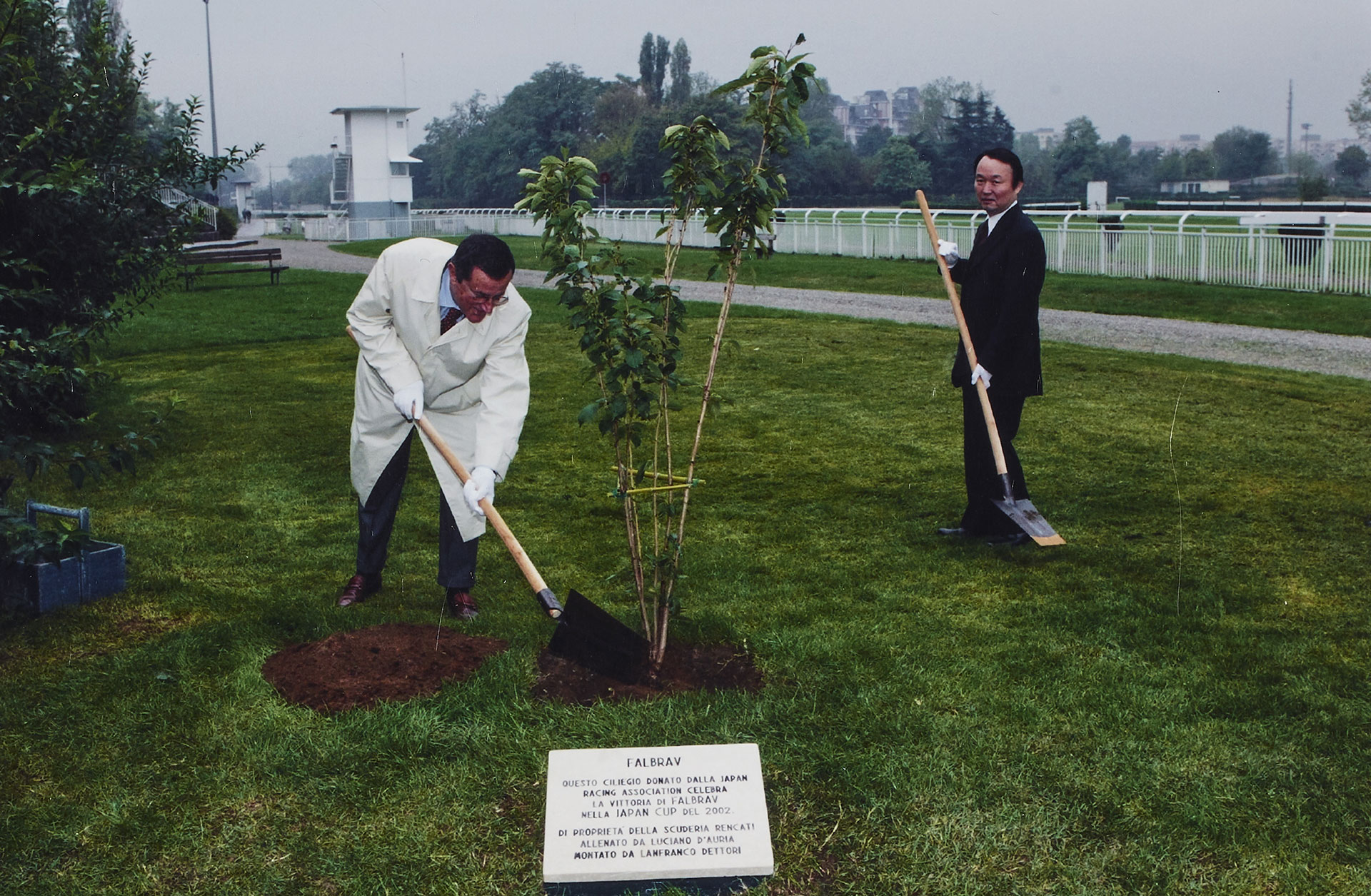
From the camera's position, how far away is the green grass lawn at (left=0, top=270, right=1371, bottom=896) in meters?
3.50

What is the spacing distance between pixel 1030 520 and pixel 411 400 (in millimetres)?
2986

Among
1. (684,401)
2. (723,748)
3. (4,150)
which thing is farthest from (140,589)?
(684,401)

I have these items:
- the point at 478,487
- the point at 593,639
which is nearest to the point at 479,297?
the point at 478,487

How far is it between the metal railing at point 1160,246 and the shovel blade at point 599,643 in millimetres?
7789

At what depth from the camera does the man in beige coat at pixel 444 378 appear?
16.1ft

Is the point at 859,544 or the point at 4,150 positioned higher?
the point at 4,150

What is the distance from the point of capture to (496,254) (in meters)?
4.62

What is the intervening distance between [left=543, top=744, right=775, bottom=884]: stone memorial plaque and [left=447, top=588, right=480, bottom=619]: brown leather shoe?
188cm

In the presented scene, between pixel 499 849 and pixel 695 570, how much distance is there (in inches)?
97.5

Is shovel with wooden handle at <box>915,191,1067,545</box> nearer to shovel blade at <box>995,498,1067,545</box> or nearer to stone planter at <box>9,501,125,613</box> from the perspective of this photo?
shovel blade at <box>995,498,1067,545</box>

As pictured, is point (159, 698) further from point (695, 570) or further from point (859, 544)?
point (859, 544)

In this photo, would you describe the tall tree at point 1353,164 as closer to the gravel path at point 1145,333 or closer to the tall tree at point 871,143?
the tall tree at point 871,143

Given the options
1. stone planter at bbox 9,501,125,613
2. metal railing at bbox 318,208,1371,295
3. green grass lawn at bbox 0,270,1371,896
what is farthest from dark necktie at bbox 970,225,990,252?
metal railing at bbox 318,208,1371,295

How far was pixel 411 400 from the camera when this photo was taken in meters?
4.93
